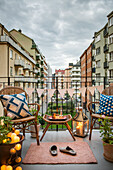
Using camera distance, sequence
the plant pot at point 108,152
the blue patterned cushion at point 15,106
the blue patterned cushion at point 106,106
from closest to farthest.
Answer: the plant pot at point 108,152, the blue patterned cushion at point 15,106, the blue patterned cushion at point 106,106

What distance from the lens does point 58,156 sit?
1.88m

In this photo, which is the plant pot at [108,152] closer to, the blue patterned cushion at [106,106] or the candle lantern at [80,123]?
the blue patterned cushion at [106,106]

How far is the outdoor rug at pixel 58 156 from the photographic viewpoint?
1754 millimetres

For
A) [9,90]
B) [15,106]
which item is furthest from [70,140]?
[9,90]

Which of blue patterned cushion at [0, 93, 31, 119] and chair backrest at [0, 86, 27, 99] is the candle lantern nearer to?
blue patterned cushion at [0, 93, 31, 119]

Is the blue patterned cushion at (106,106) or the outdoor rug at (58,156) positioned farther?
the blue patterned cushion at (106,106)

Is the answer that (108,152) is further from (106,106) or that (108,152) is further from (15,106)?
(15,106)

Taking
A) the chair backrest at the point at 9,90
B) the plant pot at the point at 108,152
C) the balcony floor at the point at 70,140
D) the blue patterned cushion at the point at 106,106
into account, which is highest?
the chair backrest at the point at 9,90

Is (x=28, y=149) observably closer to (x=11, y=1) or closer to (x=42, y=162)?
(x=42, y=162)

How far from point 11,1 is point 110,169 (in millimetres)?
6165

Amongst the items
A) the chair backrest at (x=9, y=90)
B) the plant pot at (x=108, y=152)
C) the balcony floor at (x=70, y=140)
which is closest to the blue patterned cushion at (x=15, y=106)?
the chair backrest at (x=9, y=90)

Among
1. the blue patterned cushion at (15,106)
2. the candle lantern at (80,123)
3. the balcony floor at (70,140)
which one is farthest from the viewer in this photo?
the candle lantern at (80,123)

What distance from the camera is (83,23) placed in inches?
285

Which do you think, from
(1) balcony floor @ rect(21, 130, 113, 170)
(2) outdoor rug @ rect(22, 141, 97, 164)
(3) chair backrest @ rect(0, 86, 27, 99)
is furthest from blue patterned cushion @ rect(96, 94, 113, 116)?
(3) chair backrest @ rect(0, 86, 27, 99)
